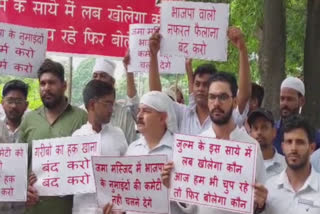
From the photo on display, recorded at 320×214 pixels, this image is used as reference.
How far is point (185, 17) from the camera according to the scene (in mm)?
6059

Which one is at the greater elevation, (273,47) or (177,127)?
(273,47)

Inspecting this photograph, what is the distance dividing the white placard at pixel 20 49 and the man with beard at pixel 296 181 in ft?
9.01

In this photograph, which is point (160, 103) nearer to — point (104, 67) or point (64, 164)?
point (64, 164)

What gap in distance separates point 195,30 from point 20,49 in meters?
1.56

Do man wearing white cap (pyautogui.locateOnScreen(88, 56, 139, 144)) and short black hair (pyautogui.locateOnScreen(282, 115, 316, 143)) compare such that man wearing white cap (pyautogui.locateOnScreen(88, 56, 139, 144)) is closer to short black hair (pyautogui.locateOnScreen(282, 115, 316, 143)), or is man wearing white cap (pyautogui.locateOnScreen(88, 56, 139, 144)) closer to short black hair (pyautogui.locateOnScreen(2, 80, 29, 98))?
short black hair (pyautogui.locateOnScreen(2, 80, 29, 98))

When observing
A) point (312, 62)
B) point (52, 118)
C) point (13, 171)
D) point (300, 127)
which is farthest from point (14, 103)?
point (312, 62)

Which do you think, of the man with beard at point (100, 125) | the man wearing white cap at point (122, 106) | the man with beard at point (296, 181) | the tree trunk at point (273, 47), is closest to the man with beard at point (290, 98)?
the man wearing white cap at point (122, 106)

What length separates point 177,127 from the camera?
5.33 m

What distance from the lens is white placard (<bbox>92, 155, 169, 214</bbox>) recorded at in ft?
15.2

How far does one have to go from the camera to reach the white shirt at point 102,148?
16.3ft

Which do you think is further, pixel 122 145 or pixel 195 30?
pixel 195 30

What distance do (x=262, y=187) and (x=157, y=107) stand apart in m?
1.00

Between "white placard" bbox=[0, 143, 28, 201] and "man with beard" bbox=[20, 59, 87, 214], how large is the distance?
0.21 meters

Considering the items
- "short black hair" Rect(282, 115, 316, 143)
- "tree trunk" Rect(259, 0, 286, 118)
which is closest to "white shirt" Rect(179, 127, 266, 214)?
"short black hair" Rect(282, 115, 316, 143)
